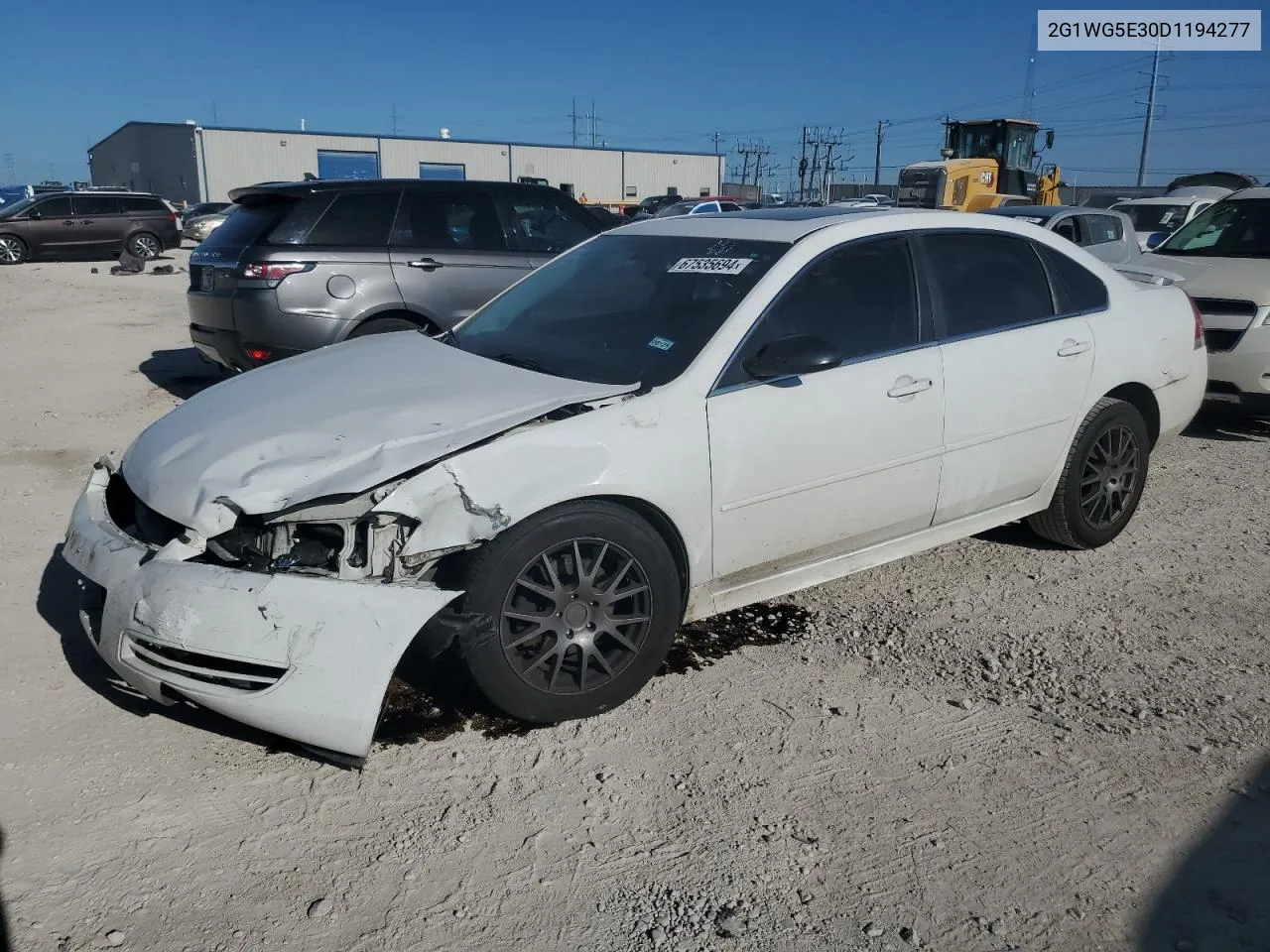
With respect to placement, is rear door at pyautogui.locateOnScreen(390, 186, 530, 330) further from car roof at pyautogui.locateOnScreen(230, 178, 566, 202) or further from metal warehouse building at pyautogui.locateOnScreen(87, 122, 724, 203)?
metal warehouse building at pyautogui.locateOnScreen(87, 122, 724, 203)

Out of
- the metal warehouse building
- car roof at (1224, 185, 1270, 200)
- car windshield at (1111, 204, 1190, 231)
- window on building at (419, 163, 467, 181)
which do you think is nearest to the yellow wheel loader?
car windshield at (1111, 204, 1190, 231)

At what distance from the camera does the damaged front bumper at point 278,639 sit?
9.14 ft

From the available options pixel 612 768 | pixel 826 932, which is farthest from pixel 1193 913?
pixel 612 768

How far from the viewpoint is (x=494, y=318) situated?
4.45 meters

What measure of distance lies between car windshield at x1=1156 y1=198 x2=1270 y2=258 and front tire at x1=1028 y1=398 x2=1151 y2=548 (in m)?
4.31

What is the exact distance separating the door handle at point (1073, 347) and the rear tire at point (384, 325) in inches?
172

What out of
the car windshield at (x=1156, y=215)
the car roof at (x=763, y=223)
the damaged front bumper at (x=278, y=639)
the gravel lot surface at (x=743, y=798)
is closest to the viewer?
the gravel lot surface at (x=743, y=798)

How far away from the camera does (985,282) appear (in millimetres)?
4324

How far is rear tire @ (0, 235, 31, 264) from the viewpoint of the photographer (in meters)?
22.2

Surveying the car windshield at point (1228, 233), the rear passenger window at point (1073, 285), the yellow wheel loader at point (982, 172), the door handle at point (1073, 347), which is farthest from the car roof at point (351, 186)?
the yellow wheel loader at point (982, 172)

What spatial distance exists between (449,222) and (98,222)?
19624 mm

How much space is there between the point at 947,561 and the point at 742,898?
2.66 metres

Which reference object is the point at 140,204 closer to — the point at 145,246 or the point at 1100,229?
the point at 145,246

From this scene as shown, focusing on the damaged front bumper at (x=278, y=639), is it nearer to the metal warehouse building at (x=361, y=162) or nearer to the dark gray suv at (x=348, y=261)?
the dark gray suv at (x=348, y=261)
